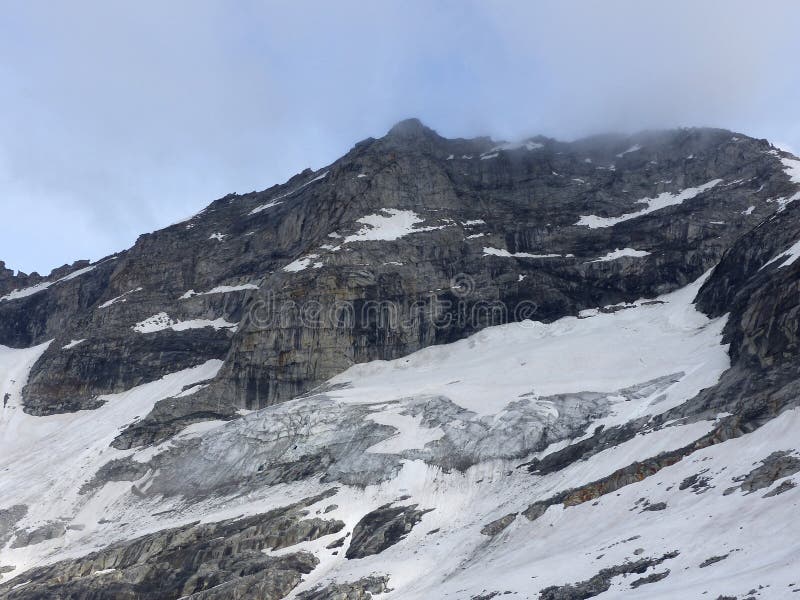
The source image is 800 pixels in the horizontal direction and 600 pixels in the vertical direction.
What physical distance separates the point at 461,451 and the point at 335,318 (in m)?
32.8

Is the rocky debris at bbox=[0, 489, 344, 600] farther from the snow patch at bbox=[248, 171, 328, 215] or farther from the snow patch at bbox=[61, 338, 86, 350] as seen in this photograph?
the snow patch at bbox=[248, 171, 328, 215]

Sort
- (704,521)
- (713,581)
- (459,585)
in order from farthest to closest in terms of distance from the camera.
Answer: (459,585) < (704,521) < (713,581)

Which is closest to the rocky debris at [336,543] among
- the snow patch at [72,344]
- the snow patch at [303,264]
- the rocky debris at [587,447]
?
the rocky debris at [587,447]

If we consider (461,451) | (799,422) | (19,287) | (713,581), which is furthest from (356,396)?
(19,287)

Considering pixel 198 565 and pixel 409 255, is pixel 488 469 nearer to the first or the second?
pixel 198 565

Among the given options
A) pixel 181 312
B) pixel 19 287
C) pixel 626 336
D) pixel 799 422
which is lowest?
pixel 799 422

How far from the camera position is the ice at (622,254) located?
287 feet

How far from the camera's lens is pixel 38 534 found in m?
53.6

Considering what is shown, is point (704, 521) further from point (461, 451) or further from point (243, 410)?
point (243, 410)

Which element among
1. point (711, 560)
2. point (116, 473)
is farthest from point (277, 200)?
point (711, 560)

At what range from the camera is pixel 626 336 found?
6769 cm

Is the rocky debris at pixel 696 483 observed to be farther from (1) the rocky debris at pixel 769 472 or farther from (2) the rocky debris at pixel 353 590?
(2) the rocky debris at pixel 353 590

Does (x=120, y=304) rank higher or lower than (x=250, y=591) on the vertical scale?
higher

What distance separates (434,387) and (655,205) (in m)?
48.4
